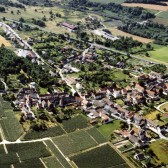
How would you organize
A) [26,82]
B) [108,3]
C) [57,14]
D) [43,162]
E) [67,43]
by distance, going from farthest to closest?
[108,3]
[57,14]
[67,43]
[26,82]
[43,162]

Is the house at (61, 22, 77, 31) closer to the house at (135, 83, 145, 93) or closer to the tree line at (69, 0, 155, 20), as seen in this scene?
the tree line at (69, 0, 155, 20)

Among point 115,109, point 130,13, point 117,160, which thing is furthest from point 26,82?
point 130,13

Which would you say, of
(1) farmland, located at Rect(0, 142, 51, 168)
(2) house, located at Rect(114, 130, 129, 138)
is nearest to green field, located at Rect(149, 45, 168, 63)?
(2) house, located at Rect(114, 130, 129, 138)

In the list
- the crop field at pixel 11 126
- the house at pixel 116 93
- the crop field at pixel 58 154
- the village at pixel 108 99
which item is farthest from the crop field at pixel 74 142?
the house at pixel 116 93

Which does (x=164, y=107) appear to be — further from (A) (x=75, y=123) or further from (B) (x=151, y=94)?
(A) (x=75, y=123)

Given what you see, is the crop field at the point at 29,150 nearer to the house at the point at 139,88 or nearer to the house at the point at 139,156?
the house at the point at 139,156

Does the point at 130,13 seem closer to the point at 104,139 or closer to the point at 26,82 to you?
the point at 26,82
